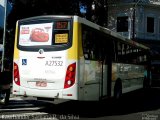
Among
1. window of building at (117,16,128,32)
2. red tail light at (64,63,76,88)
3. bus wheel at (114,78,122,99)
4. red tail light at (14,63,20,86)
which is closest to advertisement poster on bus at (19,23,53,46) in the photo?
red tail light at (14,63,20,86)

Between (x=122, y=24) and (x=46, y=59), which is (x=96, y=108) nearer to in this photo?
(x=46, y=59)

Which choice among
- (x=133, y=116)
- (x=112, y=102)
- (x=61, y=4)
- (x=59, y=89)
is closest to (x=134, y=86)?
(x=112, y=102)

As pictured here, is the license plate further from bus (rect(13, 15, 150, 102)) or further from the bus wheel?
the bus wheel

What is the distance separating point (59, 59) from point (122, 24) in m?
32.9

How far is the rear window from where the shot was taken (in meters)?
12.2

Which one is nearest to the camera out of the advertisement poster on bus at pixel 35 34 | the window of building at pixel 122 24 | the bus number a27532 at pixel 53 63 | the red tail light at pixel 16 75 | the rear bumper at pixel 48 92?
→ the rear bumper at pixel 48 92

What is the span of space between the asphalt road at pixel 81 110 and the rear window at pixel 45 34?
2119 mm

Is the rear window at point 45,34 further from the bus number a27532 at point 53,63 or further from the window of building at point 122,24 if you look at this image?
the window of building at point 122,24

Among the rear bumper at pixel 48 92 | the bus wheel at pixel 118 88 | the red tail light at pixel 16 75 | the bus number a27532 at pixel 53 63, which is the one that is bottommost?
the bus wheel at pixel 118 88

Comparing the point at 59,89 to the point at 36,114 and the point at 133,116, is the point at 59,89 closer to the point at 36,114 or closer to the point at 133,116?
the point at 36,114

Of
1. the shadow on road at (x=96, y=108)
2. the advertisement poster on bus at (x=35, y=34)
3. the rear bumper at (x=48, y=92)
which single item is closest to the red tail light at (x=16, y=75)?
the rear bumper at (x=48, y=92)

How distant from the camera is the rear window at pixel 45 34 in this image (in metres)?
12.2

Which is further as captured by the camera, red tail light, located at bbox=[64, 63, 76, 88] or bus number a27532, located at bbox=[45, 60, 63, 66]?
bus number a27532, located at bbox=[45, 60, 63, 66]

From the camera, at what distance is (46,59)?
12258mm
